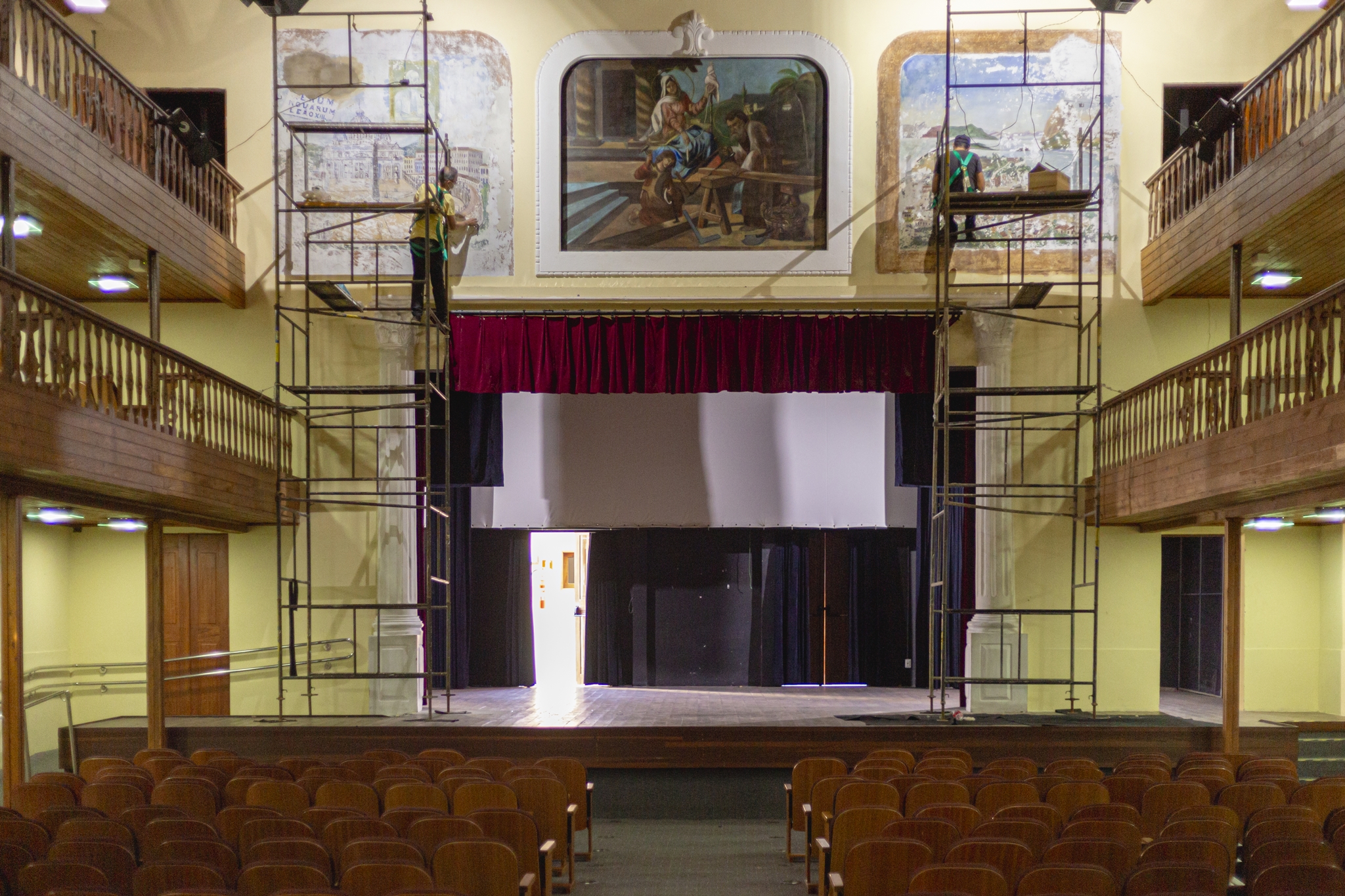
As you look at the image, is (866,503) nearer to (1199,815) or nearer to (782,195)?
(782,195)

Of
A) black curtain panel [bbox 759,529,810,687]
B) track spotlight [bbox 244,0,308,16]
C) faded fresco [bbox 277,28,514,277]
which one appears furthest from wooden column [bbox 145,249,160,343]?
black curtain panel [bbox 759,529,810,687]

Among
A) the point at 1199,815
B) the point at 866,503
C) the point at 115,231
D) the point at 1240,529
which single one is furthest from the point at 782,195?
the point at 1199,815

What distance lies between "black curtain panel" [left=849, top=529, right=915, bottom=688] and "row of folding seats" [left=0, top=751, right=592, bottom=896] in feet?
28.2

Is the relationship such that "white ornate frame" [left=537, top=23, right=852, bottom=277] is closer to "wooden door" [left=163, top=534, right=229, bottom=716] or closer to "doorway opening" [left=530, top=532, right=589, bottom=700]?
"doorway opening" [left=530, top=532, right=589, bottom=700]

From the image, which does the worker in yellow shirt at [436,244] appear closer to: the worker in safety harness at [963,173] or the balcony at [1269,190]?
the worker in safety harness at [963,173]

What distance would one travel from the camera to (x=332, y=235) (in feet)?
45.2

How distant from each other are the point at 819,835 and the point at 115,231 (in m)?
8.30

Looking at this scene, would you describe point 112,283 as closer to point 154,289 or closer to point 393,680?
point 154,289

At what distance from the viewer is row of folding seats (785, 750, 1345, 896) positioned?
4.77 meters

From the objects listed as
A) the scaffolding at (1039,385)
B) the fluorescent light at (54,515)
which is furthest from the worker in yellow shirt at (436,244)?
the scaffolding at (1039,385)

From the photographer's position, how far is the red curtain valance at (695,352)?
1359 cm

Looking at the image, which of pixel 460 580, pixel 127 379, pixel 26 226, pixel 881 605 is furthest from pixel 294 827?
pixel 881 605

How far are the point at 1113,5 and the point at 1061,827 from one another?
8.85 meters

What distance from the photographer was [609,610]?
16.5 meters
